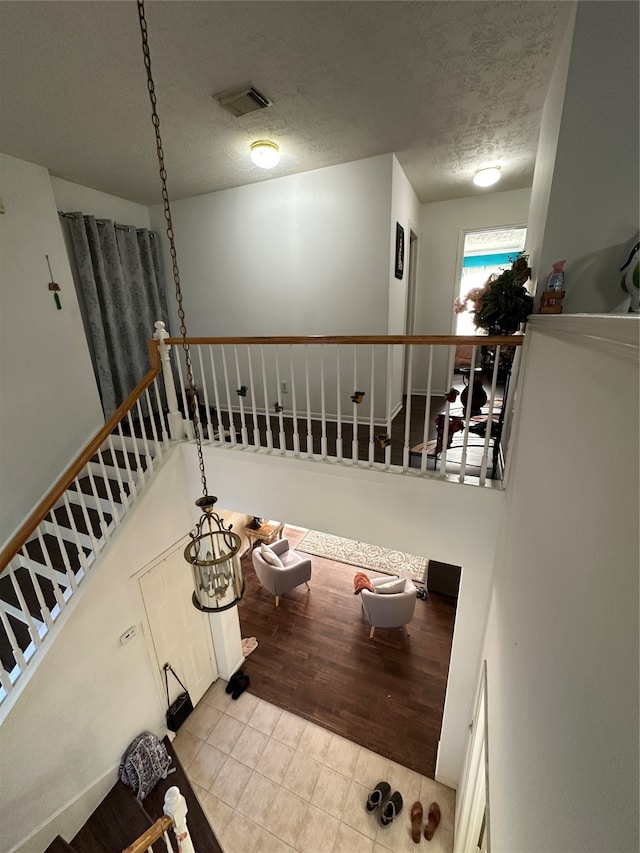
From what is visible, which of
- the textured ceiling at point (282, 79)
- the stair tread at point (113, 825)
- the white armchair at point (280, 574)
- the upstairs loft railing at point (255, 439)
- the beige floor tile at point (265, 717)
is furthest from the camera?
the white armchair at point (280, 574)

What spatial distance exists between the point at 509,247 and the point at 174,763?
27.2 feet

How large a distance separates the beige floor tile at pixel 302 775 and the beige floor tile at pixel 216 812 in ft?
1.47

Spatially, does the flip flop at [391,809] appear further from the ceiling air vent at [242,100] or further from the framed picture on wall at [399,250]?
the ceiling air vent at [242,100]

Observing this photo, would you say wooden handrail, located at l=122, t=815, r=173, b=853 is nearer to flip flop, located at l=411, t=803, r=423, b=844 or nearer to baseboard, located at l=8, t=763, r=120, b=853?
baseboard, located at l=8, t=763, r=120, b=853

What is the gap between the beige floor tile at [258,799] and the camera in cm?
248

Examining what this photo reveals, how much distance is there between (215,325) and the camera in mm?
4188

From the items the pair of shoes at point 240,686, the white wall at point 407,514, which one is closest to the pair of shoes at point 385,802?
the white wall at point 407,514

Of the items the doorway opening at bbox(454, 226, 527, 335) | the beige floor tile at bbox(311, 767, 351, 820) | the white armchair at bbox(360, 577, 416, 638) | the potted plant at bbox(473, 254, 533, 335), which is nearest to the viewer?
the potted plant at bbox(473, 254, 533, 335)

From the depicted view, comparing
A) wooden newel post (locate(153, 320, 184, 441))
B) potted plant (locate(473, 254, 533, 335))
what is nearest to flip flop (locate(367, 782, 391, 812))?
wooden newel post (locate(153, 320, 184, 441))

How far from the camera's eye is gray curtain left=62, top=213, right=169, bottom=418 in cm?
338

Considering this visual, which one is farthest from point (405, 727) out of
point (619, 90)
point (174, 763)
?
point (619, 90)

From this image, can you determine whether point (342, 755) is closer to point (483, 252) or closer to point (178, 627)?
point (178, 627)

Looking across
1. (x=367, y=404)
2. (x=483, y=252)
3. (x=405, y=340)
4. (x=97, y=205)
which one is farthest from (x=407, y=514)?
(x=483, y=252)

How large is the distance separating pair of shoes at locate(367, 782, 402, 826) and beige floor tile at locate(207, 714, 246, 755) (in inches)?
47.9
